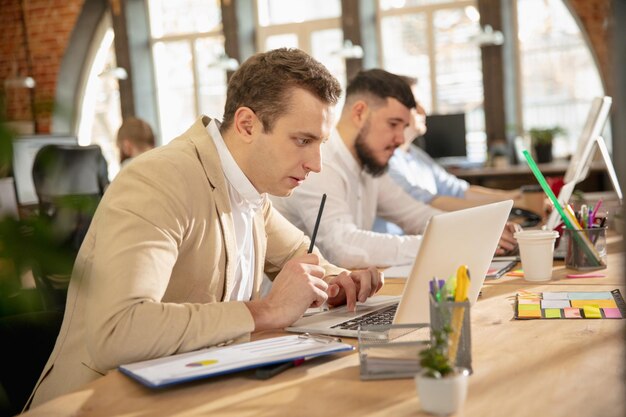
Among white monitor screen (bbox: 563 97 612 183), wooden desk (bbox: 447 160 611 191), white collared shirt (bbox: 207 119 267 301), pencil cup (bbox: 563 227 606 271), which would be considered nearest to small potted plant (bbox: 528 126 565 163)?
wooden desk (bbox: 447 160 611 191)

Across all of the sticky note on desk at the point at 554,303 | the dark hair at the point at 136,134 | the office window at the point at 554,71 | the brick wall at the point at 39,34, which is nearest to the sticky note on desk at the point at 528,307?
the sticky note on desk at the point at 554,303

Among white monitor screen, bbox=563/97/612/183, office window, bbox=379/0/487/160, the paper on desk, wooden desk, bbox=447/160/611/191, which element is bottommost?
wooden desk, bbox=447/160/611/191

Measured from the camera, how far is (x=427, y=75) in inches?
309

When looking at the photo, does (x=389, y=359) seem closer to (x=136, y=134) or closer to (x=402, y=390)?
(x=402, y=390)

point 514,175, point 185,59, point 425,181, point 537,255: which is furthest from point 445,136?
point 537,255

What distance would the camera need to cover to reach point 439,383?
0.88m

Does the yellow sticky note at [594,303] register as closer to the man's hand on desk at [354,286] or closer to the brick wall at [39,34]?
the man's hand on desk at [354,286]

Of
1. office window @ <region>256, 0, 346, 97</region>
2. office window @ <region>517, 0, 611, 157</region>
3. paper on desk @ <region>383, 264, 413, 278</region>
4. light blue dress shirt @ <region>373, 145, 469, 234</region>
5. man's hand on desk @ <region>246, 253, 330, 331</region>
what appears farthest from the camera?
office window @ <region>256, 0, 346, 97</region>

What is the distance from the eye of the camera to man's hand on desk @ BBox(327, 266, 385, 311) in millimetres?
1583

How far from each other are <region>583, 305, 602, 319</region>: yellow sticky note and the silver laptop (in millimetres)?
229

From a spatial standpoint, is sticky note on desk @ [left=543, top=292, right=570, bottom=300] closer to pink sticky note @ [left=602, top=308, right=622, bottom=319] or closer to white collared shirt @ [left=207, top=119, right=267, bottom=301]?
pink sticky note @ [left=602, top=308, right=622, bottom=319]

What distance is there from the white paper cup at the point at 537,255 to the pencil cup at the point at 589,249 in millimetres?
123

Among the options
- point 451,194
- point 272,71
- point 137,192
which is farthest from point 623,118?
point 451,194

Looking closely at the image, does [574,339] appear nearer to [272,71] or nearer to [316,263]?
[316,263]
